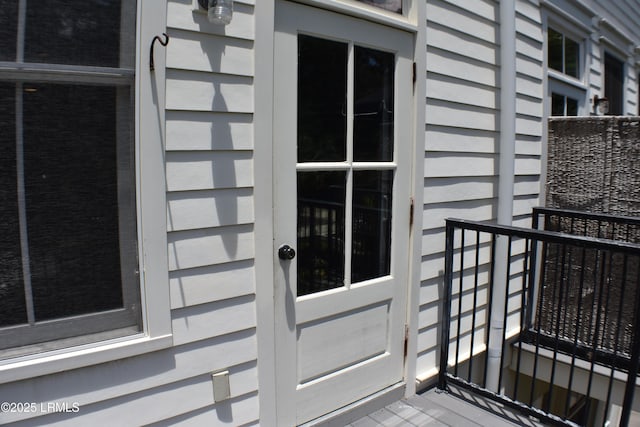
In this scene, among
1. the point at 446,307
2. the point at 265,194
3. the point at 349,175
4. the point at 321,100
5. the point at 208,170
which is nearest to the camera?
the point at 208,170

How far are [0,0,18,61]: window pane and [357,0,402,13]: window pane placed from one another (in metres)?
1.38

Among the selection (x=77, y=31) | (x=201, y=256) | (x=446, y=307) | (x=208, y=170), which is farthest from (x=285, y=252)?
(x=446, y=307)

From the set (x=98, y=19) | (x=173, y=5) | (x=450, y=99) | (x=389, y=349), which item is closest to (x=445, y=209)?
(x=450, y=99)

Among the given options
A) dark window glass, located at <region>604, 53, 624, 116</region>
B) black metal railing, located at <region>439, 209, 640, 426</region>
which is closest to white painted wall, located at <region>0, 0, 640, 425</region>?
black metal railing, located at <region>439, 209, 640, 426</region>

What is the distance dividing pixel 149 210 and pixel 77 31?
61cm

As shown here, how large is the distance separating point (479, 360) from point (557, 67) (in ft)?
8.50

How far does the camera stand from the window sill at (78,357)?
1.30 meters

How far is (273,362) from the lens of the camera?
1.83 meters

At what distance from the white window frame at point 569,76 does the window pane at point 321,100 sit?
2.19 m

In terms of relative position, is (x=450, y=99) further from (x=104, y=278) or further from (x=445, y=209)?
(x=104, y=278)

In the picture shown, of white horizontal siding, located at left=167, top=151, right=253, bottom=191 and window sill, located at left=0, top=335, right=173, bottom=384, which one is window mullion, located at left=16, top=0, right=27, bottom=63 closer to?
white horizontal siding, located at left=167, top=151, right=253, bottom=191

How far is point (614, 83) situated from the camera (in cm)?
492

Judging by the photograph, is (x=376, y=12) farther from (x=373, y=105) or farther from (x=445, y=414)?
(x=445, y=414)

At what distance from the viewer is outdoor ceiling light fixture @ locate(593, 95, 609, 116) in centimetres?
423
